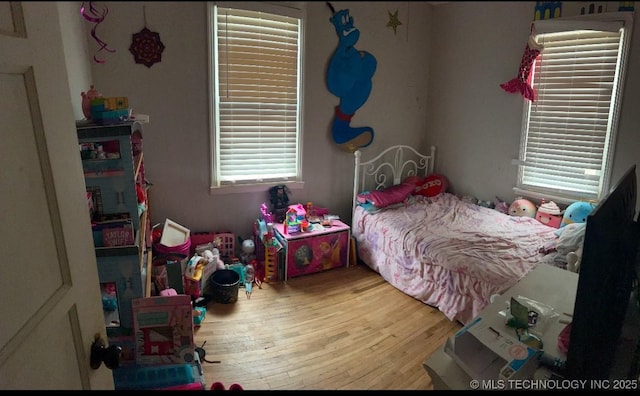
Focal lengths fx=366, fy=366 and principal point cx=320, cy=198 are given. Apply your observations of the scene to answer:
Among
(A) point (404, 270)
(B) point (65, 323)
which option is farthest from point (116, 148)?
(A) point (404, 270)

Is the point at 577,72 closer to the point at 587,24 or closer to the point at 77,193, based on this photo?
the point at 587,24

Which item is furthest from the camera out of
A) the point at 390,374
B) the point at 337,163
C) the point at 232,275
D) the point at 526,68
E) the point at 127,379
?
the point at 337,163

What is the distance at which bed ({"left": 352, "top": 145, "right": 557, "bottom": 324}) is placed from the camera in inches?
83.4

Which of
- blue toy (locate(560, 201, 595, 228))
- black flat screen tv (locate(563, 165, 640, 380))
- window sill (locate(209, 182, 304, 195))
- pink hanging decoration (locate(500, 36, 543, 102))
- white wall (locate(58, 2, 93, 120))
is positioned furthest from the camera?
window sill (locate(209, 182, 304, 195))

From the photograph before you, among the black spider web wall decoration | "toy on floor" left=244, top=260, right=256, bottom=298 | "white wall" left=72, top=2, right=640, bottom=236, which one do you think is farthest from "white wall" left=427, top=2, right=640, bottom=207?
"toy on floor" left=244, top=260, right=256, bottom=298

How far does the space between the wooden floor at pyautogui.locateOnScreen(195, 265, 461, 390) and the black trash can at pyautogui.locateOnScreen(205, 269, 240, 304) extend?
0.16ft

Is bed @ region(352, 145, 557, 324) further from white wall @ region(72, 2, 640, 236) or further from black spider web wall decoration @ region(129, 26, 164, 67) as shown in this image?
black spider web wall decoration @ region(129, 26, 164, 67)

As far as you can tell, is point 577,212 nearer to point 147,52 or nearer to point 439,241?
point 439,241

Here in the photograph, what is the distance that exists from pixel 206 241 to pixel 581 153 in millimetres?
2775

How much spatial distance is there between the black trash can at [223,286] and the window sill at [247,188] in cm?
60

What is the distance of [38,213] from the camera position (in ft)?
1.99

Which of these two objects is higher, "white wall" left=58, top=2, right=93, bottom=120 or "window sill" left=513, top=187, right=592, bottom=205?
"white wall" left=58, top=2, right=93, bottom=120

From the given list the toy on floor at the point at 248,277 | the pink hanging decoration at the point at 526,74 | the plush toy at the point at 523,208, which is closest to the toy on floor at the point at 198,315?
the toy on floor at the point at 248,277

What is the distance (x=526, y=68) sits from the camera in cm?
267
